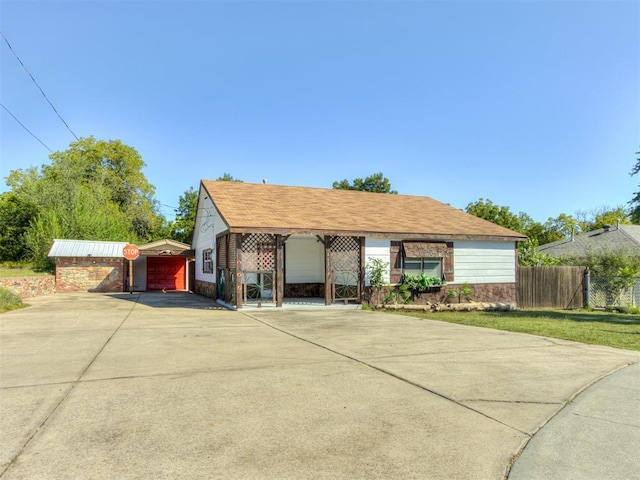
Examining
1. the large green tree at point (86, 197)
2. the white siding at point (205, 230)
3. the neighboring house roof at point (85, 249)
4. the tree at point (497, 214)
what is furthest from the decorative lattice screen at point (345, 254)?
the tree at point (497, 214)

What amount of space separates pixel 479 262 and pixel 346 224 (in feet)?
20.3

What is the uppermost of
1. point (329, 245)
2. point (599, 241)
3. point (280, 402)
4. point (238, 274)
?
point (599, 241)

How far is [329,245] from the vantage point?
1491 centimetres

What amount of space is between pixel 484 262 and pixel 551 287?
13.0 ft

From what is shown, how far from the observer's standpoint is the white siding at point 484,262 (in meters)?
17.1

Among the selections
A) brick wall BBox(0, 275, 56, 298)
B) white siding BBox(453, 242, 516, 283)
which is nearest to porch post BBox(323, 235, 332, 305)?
white siding BBox(453, 242, 516, 283)

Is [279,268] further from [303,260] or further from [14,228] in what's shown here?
[14,228]

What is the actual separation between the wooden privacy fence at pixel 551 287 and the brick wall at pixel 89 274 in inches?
867

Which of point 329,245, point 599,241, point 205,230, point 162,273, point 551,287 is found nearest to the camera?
point 329,245

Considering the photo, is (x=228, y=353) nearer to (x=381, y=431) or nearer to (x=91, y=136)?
(x=381, y=431)

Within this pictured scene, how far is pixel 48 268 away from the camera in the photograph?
25.4 m

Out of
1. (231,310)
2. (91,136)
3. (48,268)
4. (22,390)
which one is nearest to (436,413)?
(22,390)

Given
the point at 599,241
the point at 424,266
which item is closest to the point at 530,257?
the point at 424,266

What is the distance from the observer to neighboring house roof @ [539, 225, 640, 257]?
1138 inches
